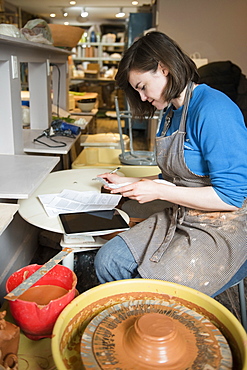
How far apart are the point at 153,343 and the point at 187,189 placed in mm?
624

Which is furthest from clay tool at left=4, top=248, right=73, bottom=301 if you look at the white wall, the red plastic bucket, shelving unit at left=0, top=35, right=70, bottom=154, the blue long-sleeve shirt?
the white wall

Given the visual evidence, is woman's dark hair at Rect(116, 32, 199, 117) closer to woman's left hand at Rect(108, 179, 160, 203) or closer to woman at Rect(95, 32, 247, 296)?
woman at Rect(95, 32, 247, 296)

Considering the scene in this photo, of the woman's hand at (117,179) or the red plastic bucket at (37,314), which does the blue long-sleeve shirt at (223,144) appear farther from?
the red plastic bucket at (37,314)

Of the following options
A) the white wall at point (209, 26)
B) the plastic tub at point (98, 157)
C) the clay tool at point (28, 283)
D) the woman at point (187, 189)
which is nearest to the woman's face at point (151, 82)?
the woman at point (187, 189)

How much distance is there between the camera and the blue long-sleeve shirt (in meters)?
1.22

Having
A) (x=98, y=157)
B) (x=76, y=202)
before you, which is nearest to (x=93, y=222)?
(x=76, y=202)

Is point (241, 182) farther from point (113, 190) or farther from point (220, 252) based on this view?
point (113, 190)

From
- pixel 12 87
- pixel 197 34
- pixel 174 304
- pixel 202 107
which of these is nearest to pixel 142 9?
pixel 197 34

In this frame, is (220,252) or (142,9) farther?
(142,9)

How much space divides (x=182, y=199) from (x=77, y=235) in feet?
1.45

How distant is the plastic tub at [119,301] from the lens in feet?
2.80

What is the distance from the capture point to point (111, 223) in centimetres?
144

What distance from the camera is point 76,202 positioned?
5.26 feet

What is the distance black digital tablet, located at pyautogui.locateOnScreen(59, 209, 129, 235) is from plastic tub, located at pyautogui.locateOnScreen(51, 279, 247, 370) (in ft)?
1.18
